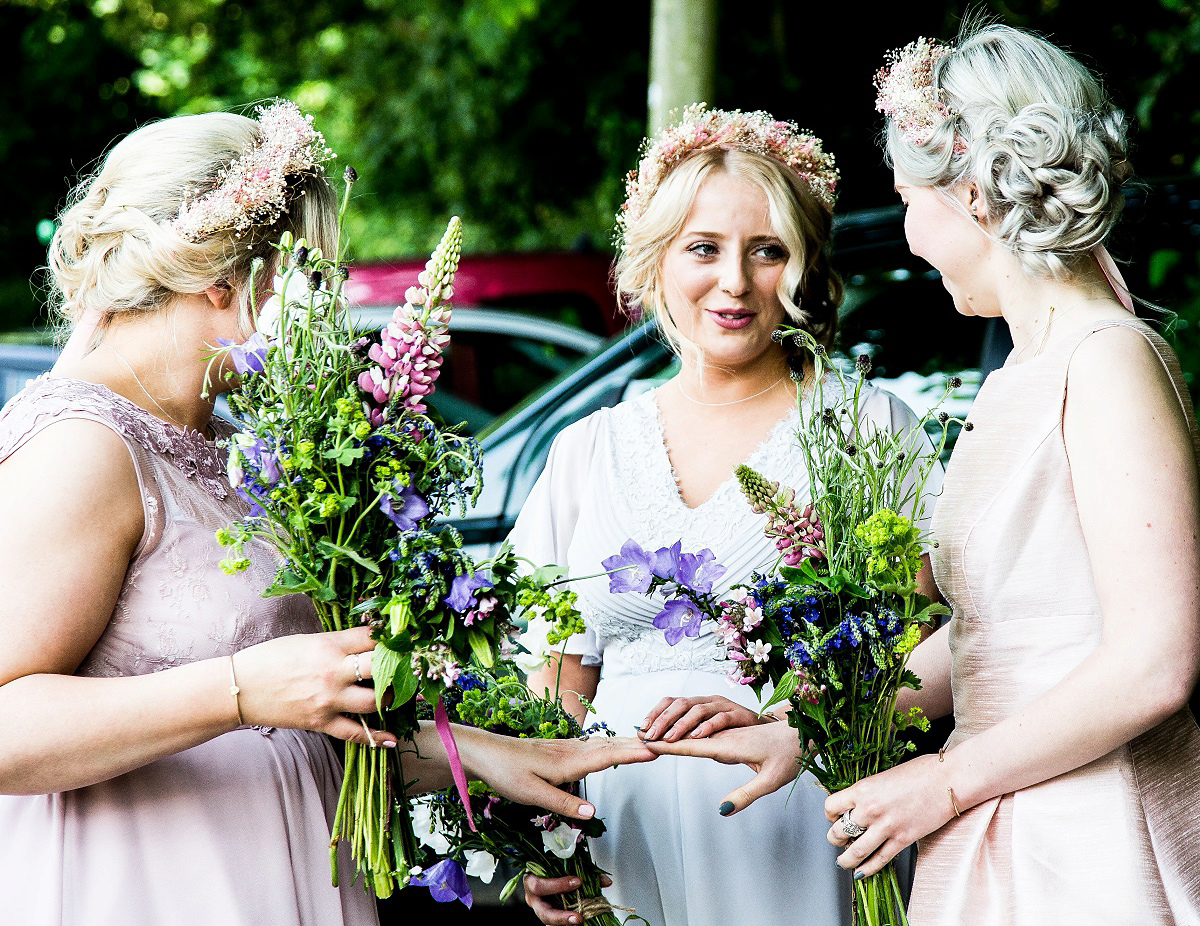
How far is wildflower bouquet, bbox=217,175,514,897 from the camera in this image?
1940 mm

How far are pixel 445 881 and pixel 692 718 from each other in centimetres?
53

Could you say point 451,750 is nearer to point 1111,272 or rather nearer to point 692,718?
point 692,718

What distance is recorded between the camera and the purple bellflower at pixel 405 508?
1.97m

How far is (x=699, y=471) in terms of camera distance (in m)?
3.02

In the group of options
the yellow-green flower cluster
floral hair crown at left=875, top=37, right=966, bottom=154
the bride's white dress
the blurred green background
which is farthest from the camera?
the blurred green background

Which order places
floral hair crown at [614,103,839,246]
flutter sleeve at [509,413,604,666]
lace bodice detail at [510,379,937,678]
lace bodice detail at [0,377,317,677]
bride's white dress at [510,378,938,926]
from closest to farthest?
lace bodice detail at [0,377,317,677] < bride's white dress at [510,378,938,926] < lace bodice detail at [510,379,937,678] < flutter sleeve at [509,413,604,666] < floral hair crown at [614,103,839,246]

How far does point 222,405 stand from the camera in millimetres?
5547

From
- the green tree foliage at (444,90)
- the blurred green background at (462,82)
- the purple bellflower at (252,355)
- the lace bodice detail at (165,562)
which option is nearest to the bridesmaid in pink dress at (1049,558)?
the lace bodice detail at (165,562)

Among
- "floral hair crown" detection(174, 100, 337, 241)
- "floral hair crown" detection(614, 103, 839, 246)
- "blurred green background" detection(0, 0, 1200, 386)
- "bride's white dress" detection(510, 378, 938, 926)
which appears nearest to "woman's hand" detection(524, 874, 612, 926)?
"bride's white dress" detection(510, 378, 938, 926)

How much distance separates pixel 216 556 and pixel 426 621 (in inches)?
18.7

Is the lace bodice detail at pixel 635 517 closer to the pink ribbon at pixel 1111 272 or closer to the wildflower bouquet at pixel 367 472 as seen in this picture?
the pink ribbon at pixel 1111 272

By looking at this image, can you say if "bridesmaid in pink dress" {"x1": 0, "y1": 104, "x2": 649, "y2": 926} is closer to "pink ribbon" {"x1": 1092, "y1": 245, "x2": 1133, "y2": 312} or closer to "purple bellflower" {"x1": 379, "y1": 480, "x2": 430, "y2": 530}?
"purple bellflower" {"x1": 379, "y1": 480, "x2": 430, "y2": 530}

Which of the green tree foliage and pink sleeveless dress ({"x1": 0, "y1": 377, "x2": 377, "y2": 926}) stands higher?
the green tree foliage

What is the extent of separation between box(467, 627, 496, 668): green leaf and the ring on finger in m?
0.67
